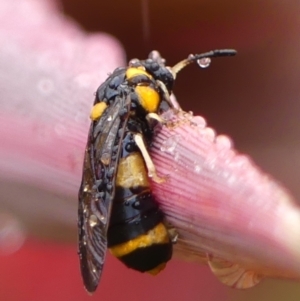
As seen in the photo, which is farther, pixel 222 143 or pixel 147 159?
pixel 147 159

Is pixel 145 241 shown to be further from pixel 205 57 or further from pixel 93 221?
pixel 205 57

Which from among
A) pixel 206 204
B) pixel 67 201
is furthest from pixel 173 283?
pixel 206 204

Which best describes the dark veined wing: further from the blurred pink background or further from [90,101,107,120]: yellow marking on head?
the blurred pink background

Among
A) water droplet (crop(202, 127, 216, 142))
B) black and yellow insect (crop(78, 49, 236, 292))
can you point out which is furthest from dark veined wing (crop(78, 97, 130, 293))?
water droplet (crop(202, 127, 216, 142))

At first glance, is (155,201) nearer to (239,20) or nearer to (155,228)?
(155,228)

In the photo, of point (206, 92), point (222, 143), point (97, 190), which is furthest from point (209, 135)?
point (206, 92)

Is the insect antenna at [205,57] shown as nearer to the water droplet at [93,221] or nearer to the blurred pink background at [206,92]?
the blurred pink background at [206,92]

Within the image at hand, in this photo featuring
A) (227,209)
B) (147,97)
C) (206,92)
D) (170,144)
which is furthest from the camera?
(206,92)
